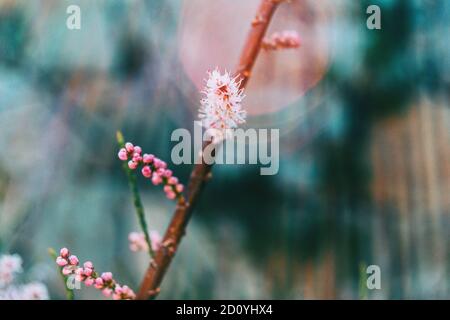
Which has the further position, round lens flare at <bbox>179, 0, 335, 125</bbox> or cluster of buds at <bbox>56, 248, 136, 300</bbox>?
round lens flare at <bbox>179, 0, 335, 125</bbox>

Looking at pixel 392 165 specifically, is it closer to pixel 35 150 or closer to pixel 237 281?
pixel 237 281

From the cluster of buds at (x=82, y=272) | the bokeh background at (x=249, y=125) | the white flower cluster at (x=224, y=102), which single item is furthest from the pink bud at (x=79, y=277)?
the bokeh background at (x=249, y=125)

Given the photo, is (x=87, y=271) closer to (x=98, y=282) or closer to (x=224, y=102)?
(x=98, y=282)

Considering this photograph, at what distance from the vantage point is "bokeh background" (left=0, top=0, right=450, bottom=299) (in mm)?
1349

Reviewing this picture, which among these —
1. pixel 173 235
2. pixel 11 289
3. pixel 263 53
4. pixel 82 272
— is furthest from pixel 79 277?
pixel 263 53

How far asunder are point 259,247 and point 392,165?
0.40 meters

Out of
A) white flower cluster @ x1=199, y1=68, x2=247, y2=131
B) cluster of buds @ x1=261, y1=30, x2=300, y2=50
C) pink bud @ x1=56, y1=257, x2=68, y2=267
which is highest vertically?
cluster of buds @ x1=261, y1=30, x2=300, y2=50

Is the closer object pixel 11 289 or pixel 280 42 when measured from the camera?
pixel 280 42

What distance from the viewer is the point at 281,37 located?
89 centimetres

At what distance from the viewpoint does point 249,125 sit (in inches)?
54.5

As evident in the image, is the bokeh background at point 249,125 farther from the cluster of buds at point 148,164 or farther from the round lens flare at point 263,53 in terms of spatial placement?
the cluster of buds at point 148,164

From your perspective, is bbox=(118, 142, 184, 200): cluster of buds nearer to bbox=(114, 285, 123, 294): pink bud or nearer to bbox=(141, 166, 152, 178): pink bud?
bbox=(141, 166, 152, 178): pink bud

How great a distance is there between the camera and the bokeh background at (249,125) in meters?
1.35

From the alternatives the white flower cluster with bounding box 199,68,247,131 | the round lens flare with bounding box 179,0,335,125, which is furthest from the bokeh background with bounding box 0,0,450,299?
the white flower cluster with bounding box 199,68,247,131
